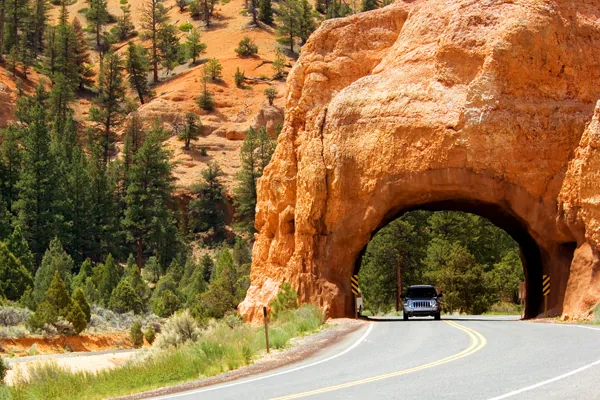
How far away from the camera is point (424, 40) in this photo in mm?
33844

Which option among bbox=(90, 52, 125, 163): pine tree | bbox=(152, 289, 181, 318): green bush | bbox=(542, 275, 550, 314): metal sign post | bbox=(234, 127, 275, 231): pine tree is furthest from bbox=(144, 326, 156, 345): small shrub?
bbox=(90, 52, 125, 163): pine tree

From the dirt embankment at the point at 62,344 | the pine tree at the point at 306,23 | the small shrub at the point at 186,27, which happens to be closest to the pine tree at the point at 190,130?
the pine tree at the point at 306,23

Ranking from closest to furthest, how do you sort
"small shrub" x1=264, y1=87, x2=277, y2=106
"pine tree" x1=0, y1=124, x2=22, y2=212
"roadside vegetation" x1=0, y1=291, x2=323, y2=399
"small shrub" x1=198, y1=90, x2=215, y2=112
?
"roadside vegetation" x1=0, y1=291, x2=323, y2=399
"pine tree" x1=0, y1=124, x2=22, y2=212
"small shrub" x1=264, y1=87, x2=277, y2=106
"small shrub" x1=198, y1=90, x2=215, y2=112

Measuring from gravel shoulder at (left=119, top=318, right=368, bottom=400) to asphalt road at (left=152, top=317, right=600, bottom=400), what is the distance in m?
0.54

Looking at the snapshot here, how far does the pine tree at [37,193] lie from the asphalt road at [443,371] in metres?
54.7

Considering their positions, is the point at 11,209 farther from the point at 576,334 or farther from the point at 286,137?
the point at 576,334

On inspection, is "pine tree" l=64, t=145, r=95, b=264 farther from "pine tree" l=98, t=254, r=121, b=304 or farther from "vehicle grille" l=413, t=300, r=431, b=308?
"vehicle grille" l=413, t=300, r=431, b=308

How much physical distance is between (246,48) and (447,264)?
63920 millimetres

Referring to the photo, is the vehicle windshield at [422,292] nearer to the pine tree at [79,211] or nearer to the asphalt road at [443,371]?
the asphalt road at [443,371]

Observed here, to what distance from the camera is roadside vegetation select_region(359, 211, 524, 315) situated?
5494 cm

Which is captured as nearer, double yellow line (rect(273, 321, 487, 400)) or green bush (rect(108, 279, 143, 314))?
double yellow line (rect(273, 321, 487, 400))

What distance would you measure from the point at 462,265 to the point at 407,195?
23895 mm

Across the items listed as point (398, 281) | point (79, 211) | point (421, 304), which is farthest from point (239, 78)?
point (421, 304)

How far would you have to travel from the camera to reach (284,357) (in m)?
19.1
